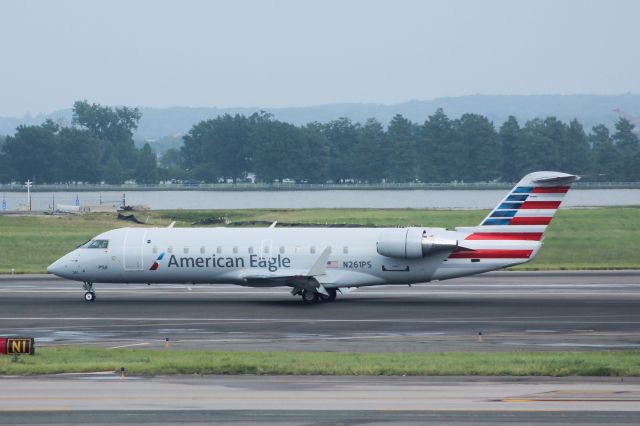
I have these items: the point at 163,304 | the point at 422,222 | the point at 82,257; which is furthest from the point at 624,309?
the point at 422,222

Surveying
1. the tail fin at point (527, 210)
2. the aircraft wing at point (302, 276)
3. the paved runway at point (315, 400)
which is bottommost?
the paved runway at point (315, 400)

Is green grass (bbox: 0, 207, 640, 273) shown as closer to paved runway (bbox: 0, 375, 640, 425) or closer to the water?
the water

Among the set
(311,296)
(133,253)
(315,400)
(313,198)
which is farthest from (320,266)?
(313,198)

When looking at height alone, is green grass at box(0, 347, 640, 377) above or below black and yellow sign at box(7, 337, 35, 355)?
below

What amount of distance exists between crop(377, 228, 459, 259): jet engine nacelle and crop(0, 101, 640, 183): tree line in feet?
360

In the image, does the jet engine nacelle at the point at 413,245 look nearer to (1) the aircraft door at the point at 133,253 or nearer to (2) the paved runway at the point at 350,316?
(2) the paved runway at the point at 350,316

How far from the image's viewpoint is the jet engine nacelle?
42625mm

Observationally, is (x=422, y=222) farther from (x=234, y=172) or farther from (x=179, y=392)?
(x=234, y=172)

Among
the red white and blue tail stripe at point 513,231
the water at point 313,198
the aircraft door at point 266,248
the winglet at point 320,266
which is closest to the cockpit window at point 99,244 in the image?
the aircraft door at point 266,248

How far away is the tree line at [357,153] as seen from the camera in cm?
15712

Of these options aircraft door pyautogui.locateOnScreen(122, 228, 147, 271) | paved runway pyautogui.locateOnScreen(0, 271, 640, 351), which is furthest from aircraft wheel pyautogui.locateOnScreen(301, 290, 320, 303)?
aircraft door pyautogui.locateOnScreen(122, 228, 147, 271)

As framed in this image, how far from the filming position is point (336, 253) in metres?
43.6

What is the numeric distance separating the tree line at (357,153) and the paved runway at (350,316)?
346ft

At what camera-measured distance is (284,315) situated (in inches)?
1544
